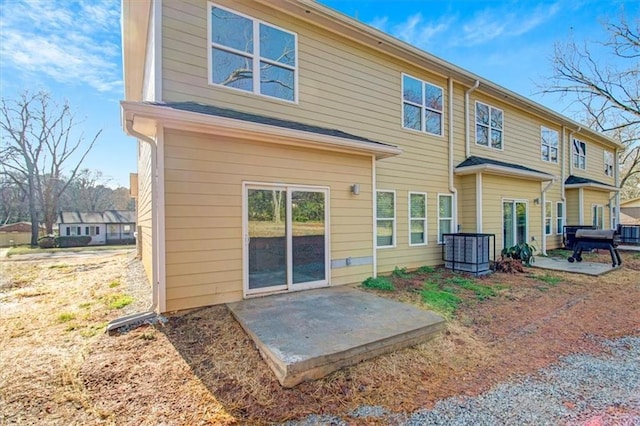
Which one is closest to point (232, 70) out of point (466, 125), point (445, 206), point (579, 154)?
point (445, 206)

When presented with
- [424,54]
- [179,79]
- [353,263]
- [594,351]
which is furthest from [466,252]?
[179,79]

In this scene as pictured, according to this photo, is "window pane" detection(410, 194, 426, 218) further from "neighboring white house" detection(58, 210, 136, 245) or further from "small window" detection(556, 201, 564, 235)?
"neighboring white house" detection(58, 210, 136, 245)

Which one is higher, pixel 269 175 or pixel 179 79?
pixel 179 79

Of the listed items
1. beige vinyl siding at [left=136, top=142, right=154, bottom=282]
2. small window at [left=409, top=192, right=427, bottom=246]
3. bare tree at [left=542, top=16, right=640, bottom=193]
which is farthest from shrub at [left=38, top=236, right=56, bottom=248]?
bare tree at [left=542, top=16, right=640, bottom=193]

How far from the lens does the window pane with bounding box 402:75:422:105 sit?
8.47 metres

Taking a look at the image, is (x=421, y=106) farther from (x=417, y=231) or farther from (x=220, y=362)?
(x=220, y=362)

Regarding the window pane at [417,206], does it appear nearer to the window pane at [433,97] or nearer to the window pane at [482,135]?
the window pane at [433,97]

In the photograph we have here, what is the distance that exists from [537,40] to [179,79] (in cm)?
1506

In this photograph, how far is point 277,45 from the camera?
6223 mm

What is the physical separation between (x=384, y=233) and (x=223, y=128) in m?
4.80

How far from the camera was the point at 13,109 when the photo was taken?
25.2m

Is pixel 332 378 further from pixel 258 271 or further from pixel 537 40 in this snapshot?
pixel 537 40

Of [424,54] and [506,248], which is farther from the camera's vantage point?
[506,248]

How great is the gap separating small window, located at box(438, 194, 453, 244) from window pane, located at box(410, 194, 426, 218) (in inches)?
28.0
